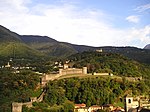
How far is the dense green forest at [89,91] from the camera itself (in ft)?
206

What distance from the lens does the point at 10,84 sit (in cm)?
7106

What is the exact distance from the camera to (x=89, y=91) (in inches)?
2576

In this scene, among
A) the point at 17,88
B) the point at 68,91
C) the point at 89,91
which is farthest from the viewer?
the point at 17,88

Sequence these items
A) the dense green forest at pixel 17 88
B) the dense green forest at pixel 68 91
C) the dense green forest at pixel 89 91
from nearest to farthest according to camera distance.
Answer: the dense green forest at pixel 68 91 → the dense green forest at pixel 89 91 → the dense green forest at pixel 17 88

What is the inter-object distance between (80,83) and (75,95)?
10.0ft

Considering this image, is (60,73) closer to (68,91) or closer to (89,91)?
(68,91)

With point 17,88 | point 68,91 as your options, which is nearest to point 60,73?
point 68,91

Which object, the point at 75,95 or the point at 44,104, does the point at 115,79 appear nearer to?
the point at 75,95

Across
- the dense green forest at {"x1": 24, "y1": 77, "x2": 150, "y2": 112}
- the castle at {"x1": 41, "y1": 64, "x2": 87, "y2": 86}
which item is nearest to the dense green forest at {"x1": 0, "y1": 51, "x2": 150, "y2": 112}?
the dense green forest at {"x1": 24, "y1": 77, "x2": 150, "y2": 112}

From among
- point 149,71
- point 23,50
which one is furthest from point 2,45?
point 149,71

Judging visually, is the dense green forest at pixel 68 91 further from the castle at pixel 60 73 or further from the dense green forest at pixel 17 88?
the castle at pixel 60 73

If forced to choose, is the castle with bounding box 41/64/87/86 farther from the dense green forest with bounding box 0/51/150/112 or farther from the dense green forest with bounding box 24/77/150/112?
the dense green forest with bounding box 24/77/150/112

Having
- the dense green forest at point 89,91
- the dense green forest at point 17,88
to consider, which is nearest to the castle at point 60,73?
the dense green forest at point 17,88

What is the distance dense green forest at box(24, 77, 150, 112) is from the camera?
206ft
